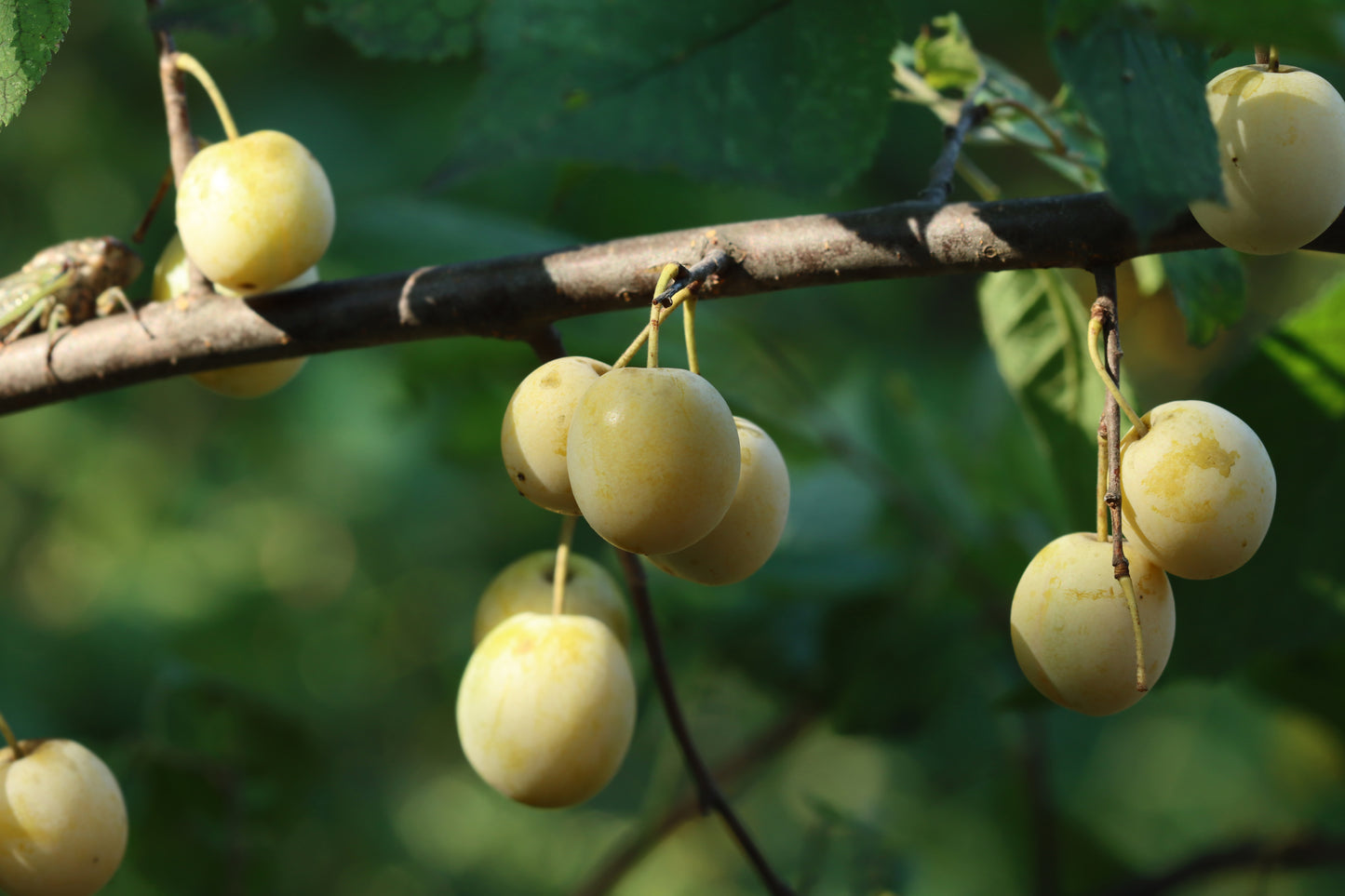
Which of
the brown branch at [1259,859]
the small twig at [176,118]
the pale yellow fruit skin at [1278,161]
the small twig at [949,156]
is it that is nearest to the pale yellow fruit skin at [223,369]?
the small twig at [176,118]

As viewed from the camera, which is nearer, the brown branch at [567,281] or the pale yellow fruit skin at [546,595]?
the brown branch at [567,281]

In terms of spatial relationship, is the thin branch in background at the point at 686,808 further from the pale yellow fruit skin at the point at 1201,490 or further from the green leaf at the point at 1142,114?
the green leaf at the point at 1142,114

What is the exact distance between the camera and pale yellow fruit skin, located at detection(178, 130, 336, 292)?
0.44 metres

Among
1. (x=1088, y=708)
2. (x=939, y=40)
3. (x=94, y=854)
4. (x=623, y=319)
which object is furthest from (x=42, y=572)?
(x=1088, y=708)

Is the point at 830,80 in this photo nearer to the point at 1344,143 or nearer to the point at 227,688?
the point at 1344,143

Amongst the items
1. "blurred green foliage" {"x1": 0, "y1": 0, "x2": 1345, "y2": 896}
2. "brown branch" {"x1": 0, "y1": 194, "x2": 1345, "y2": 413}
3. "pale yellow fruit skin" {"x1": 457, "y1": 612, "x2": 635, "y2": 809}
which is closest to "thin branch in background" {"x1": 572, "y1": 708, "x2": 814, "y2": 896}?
"blurred green foliage" {"x1": 0, "y1": 0, "x2": 1345, "y2": 896}

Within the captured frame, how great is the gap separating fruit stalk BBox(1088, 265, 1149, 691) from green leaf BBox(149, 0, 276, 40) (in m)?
0.37

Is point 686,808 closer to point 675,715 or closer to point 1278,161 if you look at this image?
point 675,715

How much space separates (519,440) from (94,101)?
6.88ft

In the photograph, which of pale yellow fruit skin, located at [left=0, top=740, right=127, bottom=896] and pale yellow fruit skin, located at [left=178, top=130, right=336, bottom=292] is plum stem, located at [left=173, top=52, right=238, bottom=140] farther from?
pale yellow fruit skin, located at [left=0, top=740, right=127, bottom=896]

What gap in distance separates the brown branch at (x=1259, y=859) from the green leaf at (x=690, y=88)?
62cm

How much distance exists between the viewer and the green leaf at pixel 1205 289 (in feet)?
1.61

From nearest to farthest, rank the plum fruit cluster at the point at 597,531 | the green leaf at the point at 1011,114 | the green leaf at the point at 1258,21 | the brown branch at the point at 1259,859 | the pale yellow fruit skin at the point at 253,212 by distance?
the green leaf at the point at 1258,21
the plum fruit cluster at the point at 597,531
the pale yellow fruit skin at the point at 253,212
the green leaf at the point at 1011,114
the brown branch at the point at 1259,859

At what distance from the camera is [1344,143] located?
1.12ft
